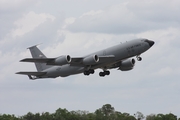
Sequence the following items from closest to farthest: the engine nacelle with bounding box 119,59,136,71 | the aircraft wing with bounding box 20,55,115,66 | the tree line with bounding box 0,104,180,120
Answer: the aircraft wing with bounding box 20,55,115,66 < the engine nacelle with bounding box 119,59,136,71 < the tree line with bounding box 0,104,180,120

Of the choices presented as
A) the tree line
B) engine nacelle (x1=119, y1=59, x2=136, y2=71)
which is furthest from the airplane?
the tree line

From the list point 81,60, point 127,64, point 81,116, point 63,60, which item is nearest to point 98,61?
point 81,60

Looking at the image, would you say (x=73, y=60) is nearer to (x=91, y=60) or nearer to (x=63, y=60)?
(x=63, y=60)

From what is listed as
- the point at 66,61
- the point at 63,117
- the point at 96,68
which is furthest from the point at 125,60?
the point at 63,117

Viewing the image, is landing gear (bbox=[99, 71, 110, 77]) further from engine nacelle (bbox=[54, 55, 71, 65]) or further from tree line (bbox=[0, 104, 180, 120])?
tree line (bbox=[0, 104, 180, 120])

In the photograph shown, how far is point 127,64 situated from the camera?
106312 millimetres

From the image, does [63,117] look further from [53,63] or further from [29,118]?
[53,63]

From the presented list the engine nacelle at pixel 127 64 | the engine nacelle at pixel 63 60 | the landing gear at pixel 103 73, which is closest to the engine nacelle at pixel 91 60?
the engine nacelle at pixel 63 60

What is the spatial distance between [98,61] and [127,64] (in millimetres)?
7798

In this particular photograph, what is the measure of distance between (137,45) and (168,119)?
3449 inches

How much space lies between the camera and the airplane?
98438 millimetres

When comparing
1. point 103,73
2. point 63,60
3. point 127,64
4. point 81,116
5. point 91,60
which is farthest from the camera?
point 81,116

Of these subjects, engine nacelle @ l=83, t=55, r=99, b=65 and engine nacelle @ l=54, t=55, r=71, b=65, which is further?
engine nacelle @ l=83, t=55, r=99, b=65

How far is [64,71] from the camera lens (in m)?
106
